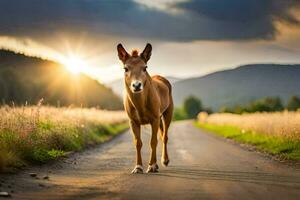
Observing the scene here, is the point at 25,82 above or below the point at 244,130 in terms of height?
above

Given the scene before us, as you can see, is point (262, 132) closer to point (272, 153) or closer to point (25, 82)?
point (272, 153)

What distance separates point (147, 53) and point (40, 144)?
5505 mm

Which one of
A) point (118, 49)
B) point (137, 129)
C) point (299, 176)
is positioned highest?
point (118, 49)

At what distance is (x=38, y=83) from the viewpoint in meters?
84.8

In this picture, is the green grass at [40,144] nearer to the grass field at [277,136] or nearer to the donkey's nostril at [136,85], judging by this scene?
the donkey's nostril at [136,85]

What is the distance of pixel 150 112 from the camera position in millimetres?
14359

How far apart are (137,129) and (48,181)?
320cm

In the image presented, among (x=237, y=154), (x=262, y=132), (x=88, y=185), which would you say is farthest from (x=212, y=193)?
(x=262, y=132)

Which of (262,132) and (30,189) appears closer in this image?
(30,189)

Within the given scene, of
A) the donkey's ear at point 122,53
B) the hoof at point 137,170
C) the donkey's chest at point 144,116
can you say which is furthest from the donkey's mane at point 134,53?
the hoof at point 137,170

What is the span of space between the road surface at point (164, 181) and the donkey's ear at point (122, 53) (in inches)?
107

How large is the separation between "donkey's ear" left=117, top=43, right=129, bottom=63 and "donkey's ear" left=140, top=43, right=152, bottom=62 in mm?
381

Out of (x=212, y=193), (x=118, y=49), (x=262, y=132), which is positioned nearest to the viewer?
(x=212, y=193)

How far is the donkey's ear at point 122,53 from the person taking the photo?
13.9m
